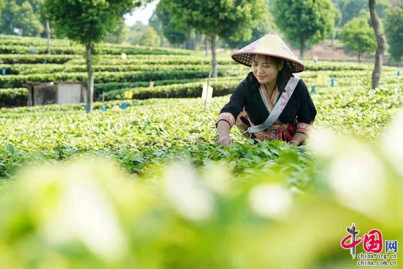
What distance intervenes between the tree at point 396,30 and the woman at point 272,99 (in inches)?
1564

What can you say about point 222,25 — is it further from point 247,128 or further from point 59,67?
point 247,128

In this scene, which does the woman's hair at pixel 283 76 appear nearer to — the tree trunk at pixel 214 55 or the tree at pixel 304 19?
the tree trunk at pixel 214 55

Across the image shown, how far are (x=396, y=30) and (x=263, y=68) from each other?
133 feet

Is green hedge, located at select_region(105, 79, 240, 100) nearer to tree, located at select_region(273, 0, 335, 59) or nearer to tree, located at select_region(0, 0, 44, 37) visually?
tree, located at select_region(273, 0, 335, 59)

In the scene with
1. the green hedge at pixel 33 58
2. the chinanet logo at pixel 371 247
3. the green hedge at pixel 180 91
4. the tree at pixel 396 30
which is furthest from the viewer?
the tree at pixel 396 30

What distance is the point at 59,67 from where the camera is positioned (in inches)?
1013

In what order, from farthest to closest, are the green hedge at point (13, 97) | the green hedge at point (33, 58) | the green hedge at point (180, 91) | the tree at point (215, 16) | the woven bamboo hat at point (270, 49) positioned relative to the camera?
the green hedge at point (33, 58), the tree at point (215, 16), the green hedge at point (13, 97), the green hedge at point (180, 91), the woven bamboo hat at point (270, 49)

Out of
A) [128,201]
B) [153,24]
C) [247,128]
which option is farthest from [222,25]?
[153,24]

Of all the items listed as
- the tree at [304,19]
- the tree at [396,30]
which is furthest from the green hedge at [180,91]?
the tree at [396,30]

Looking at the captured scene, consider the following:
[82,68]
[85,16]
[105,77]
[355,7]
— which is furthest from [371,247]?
[355,7]

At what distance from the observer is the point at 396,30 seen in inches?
1625

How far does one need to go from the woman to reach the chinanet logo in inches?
121

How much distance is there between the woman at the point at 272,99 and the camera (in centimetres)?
388

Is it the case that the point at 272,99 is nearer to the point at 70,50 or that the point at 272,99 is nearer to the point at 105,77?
the point at 105,77
